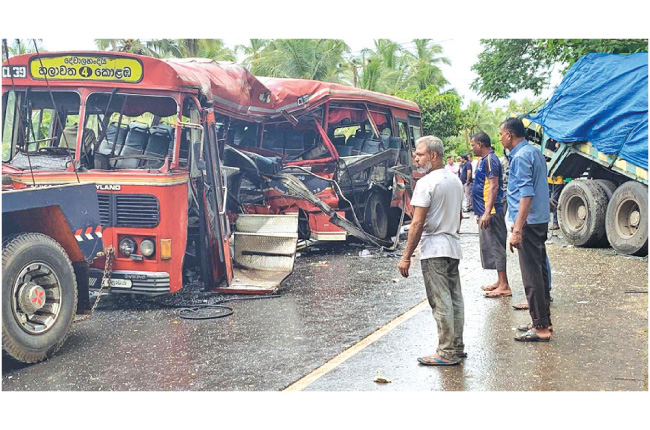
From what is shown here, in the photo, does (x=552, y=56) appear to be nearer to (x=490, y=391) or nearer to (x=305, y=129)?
(x=305, y=129)

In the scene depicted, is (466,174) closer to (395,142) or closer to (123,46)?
(395,142)

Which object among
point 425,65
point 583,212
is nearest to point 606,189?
point 583,212

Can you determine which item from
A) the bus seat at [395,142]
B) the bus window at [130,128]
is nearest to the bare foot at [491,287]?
the bus window at [130,128]

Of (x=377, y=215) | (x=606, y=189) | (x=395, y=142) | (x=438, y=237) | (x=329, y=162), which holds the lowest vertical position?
(x=377, y=215)

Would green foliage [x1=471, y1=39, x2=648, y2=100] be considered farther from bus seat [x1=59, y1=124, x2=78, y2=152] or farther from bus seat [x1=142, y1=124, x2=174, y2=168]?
bus seat [x1=59, y1=124, x2=78, y2=152]

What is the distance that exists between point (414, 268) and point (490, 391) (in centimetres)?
483

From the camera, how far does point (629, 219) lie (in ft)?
34.0

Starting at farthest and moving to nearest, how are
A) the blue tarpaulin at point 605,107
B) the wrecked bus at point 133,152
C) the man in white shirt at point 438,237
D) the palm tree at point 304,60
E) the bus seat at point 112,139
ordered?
the palm tree at point 304,60
the blue tarpaulin at point 605,107
the bus seat at point 112,139
the wrecked bus at point 133,152
the man in white shirt at point 438,237

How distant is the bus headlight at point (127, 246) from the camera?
6676mm

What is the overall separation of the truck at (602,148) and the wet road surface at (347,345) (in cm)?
203

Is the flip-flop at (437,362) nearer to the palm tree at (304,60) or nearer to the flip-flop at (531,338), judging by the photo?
the flip-flop at (531,338)

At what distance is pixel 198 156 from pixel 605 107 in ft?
19.4

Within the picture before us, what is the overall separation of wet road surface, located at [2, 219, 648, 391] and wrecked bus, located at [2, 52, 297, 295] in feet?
1.69

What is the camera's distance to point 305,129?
1106cm
